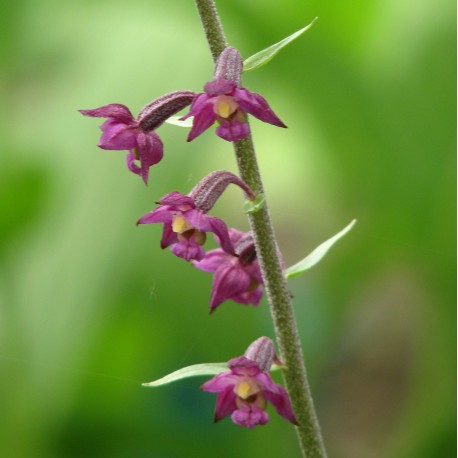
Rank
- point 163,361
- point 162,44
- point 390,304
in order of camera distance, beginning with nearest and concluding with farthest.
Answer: point 163,361 → point 390,304 → point 162,44

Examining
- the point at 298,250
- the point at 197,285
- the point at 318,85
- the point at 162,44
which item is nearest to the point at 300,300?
the point at 298,250

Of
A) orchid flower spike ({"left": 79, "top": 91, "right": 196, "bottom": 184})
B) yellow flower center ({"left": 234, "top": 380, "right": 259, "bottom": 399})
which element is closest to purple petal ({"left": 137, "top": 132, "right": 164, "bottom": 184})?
orchid flower spike ({"left": 79, "top": 91, "right": 196, "bottom": 184})

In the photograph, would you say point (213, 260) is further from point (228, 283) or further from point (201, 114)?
point (201, 114)

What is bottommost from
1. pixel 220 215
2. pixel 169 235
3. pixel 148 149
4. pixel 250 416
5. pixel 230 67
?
pixel 250 416

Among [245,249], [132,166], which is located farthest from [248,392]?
[132,166]

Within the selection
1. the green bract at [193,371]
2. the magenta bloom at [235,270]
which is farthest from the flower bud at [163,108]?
the green bract at [193,371]

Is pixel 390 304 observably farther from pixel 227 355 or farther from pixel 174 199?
pixel 174 199
